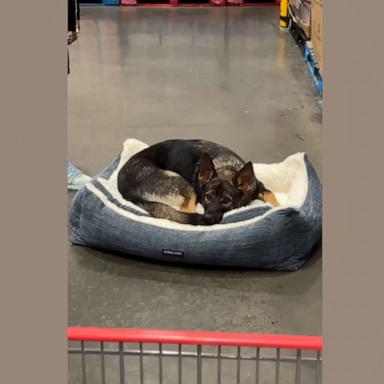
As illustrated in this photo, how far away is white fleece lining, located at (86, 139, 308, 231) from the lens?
2727 mm

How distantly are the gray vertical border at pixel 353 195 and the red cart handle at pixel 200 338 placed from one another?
94 cm

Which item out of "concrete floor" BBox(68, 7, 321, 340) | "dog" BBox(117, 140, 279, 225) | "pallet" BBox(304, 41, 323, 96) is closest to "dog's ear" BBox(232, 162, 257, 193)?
"dog" BBox(117, 140, 279, 225)

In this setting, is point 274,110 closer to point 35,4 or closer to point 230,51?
point 230,51

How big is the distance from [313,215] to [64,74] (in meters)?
2.49

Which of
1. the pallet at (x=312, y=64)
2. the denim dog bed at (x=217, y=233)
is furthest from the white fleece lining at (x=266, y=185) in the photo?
the pallet at (x=312, y=64)

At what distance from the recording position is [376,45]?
0.86 feet

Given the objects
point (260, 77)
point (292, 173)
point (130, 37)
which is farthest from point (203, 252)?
point (130, 37)

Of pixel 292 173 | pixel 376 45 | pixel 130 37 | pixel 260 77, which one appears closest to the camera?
pixel 376 45

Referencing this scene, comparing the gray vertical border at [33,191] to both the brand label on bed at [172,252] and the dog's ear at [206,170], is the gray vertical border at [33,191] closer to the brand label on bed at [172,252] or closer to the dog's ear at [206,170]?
the brand label on bed at [172,252]

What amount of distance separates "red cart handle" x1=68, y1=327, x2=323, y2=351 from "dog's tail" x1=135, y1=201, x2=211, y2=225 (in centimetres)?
157

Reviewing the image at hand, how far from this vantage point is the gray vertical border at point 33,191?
0.87 ft

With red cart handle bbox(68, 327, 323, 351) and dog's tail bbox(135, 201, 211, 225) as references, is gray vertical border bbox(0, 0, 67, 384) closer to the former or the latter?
red cart handle bbox(68, 327, 323, 351)

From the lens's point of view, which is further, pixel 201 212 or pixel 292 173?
pixel 292 173

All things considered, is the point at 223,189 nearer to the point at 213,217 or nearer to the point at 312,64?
the point at 213,217
